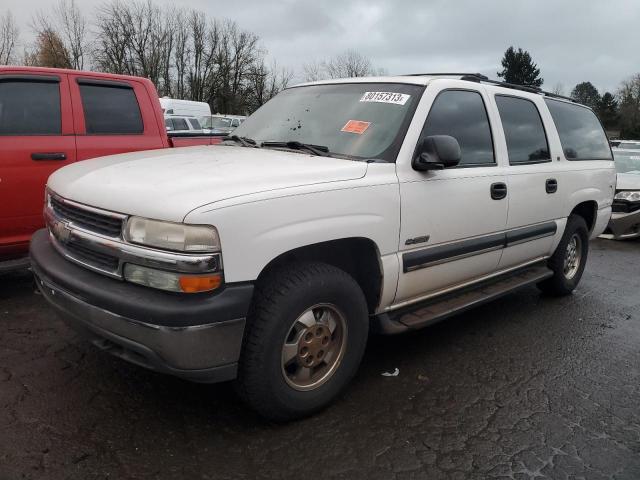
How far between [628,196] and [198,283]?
8.08 metres

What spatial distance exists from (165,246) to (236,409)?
1.13 metres

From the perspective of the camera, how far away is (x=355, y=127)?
337 cm

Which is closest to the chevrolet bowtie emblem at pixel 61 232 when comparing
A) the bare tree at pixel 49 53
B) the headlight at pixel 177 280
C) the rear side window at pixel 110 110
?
the headlight at pixel 177 280

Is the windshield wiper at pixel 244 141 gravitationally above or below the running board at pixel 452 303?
above

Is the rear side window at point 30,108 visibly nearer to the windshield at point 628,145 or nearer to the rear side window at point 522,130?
the rear side window at point 522,130

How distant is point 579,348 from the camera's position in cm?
406

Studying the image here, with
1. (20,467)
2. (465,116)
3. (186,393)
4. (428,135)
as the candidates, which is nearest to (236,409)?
(186,393)

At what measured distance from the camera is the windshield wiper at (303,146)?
3248 mm

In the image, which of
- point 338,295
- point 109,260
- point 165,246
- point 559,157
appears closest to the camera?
point 165,246

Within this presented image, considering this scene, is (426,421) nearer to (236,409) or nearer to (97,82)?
(236,409)

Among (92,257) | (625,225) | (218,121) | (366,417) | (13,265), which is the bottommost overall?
(366,417)

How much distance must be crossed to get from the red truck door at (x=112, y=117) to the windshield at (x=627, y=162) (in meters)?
8.31

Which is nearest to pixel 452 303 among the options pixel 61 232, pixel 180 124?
pixel 61 232

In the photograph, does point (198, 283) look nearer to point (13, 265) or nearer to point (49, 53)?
point (13, 265)
